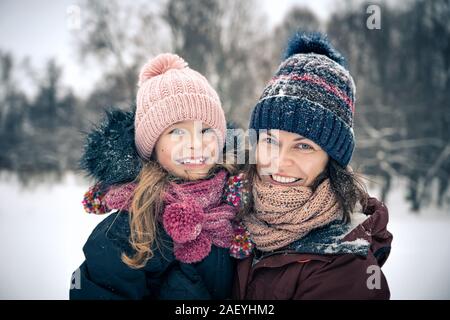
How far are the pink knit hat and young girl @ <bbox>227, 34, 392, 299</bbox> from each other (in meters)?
0.30

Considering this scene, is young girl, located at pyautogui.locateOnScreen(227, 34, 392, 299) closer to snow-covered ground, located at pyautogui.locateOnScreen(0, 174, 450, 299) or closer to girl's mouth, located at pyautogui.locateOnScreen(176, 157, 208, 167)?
girl's mouth, located at pyautogui.locateOnScreen(176, 157, 208, 167)

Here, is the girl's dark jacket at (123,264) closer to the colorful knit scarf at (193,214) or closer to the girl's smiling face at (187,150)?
the colorful knit scarf at (193,214)

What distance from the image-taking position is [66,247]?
5.56 m

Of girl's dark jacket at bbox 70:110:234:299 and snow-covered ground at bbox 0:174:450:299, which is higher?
girl's dark jacket at bbox 70:110:234:299

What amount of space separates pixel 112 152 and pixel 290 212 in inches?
39.4

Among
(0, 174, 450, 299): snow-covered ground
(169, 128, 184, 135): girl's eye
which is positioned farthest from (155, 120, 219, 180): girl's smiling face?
(0, 174, 450, 299): snow-covered ground

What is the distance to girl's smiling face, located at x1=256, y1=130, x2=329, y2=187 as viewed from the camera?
1.71 metres

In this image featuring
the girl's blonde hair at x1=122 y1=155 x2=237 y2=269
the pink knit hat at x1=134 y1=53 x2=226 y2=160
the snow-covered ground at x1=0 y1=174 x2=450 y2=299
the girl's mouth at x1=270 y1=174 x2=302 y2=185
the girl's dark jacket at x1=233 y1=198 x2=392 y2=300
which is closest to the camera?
the girl's dark jacket at x1=233 y1=198 x2=392 y2=300

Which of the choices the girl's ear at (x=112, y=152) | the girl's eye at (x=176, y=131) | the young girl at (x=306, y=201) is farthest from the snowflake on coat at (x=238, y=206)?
the girl's ear at (x=112, y=152)

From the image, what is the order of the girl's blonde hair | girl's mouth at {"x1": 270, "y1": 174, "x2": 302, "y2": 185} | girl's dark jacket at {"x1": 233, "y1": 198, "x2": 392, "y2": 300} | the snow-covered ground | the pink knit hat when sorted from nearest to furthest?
girl's dark jacket at {"x1": 233, "y1": 198, "x2": 392, "y2": 300}
the girl's blonde hair
girl's mouth at {"x1": 270, "y1": 174, "x2": 302, "y2": 185}
the pink knit hat
the snow-covered ground

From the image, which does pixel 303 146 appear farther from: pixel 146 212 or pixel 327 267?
pixel 146 212

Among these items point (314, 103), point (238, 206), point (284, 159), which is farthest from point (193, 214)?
point (314, 103)
